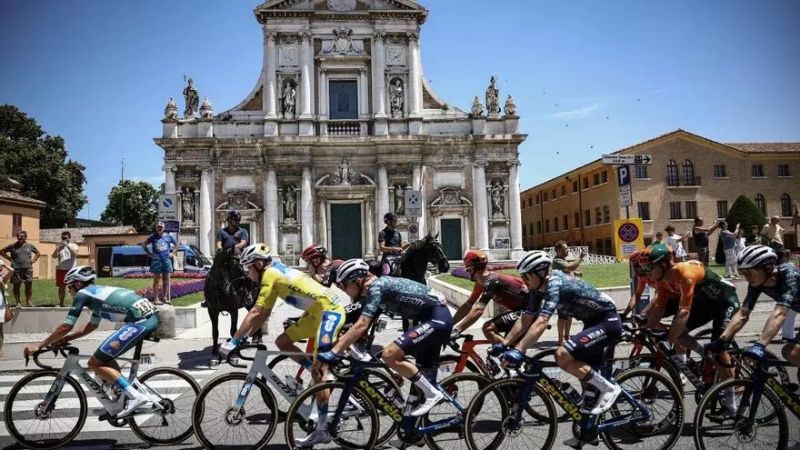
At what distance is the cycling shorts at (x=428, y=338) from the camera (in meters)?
5.75

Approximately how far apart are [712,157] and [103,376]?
169 ft

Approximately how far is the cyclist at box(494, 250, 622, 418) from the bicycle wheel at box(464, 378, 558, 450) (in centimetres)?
27

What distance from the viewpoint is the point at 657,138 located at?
4756 centimetres

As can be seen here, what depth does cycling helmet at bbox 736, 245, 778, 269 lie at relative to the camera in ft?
18.8

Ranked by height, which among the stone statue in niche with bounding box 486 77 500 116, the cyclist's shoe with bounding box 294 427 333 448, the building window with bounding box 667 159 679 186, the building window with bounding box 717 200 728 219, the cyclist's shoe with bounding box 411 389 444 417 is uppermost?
the stone statue in niche with bounding box 486 77 500 116

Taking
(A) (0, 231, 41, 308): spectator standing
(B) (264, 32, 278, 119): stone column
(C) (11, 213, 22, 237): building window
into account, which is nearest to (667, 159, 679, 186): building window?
(B) (264, 32, 278, 119): stone column

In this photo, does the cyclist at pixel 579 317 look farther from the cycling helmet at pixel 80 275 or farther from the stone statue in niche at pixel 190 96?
the stone statue in niche at pixel 190 96

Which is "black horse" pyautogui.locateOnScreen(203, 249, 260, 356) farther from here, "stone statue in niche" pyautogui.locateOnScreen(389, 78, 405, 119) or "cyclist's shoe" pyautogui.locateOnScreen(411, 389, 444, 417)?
"stone statue in niche" pyautogui.locateOnScreen(389, 78, 405, 119)

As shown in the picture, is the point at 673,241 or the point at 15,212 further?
the point at 15,212

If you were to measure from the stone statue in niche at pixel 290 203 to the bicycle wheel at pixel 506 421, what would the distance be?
102 feet

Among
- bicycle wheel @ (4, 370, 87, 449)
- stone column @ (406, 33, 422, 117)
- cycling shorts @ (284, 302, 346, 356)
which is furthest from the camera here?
stone column @ (406, 33, 422, 117)

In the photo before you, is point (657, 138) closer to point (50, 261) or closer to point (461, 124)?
point (461, 124)

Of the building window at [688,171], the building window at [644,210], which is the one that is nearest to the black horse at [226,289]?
the building window at [644,210]

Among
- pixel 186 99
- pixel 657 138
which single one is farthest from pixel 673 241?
pixel 657 138
